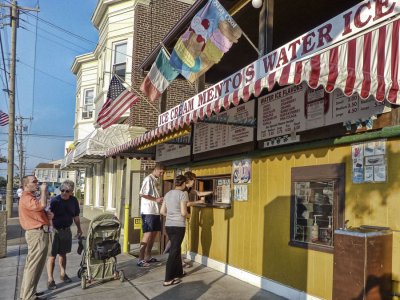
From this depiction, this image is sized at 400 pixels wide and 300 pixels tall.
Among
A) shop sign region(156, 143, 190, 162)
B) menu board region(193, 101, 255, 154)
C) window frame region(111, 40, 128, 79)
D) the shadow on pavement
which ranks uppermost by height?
window frame region(111, 40, 128, 79)

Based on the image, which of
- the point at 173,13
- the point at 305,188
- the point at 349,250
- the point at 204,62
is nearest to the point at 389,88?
the point at 349,250

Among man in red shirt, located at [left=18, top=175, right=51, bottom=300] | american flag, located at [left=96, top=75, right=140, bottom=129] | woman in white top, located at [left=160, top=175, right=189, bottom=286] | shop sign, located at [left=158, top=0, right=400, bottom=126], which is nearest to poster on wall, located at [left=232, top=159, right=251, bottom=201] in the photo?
woman in white top, located at [left=160, top=175, right=189, bottom=286]

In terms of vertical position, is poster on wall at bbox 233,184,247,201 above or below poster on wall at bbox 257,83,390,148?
below

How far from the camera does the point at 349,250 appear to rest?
13.8 ft

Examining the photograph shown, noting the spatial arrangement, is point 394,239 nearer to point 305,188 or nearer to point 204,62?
point 305,188

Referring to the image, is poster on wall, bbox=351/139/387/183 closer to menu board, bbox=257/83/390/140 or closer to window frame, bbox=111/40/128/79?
menu board, bbox=257/83/390/140

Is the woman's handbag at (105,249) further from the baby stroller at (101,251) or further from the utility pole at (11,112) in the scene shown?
the utility pole at (11,112)

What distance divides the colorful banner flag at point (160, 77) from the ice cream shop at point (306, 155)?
0.60m

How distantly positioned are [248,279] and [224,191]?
182 centimetres

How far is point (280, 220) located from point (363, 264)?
7.33 ft

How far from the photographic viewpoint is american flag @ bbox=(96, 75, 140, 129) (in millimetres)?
11344

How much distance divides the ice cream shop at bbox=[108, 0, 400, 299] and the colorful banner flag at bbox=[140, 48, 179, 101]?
60 cm

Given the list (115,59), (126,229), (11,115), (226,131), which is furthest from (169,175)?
(11,115)

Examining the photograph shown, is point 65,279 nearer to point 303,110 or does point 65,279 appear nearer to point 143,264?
point 143,264
